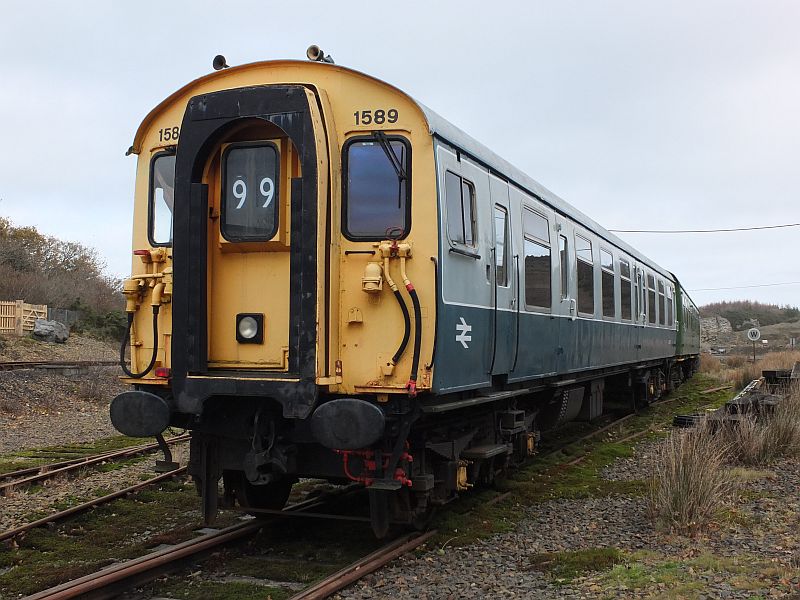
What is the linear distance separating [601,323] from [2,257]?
1427 inches

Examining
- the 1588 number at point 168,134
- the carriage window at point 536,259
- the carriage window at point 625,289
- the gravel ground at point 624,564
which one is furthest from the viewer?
the carriage window at point 625,289

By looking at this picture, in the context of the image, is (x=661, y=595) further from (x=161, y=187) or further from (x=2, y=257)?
(x=2, y=257)

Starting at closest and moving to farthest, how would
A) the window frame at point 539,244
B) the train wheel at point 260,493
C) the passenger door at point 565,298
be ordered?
the train wheel at point 260,493
the window frame at point 539,244
the passenger door at point 565,298

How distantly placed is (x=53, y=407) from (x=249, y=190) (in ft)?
43.4

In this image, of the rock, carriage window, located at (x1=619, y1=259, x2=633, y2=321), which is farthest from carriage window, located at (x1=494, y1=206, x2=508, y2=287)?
the rock

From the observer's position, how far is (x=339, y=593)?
5.39 meters

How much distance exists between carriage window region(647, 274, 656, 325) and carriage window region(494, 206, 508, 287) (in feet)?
32.4

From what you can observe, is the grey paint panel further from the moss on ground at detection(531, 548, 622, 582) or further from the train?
the moss on ground at detection(531, 548, 622, 582)

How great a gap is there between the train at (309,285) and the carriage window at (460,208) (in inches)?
0.9

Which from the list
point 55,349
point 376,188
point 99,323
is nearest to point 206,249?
point 376,188

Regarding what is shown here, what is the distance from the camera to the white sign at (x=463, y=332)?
6.22 m

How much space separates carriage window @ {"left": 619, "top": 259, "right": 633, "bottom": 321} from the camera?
539 inches

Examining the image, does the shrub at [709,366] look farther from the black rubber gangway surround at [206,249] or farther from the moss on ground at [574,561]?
the black rubber gangway surround at [206,249]

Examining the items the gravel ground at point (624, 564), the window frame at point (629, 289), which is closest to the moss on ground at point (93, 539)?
the gravel ground at point (624, 564)
